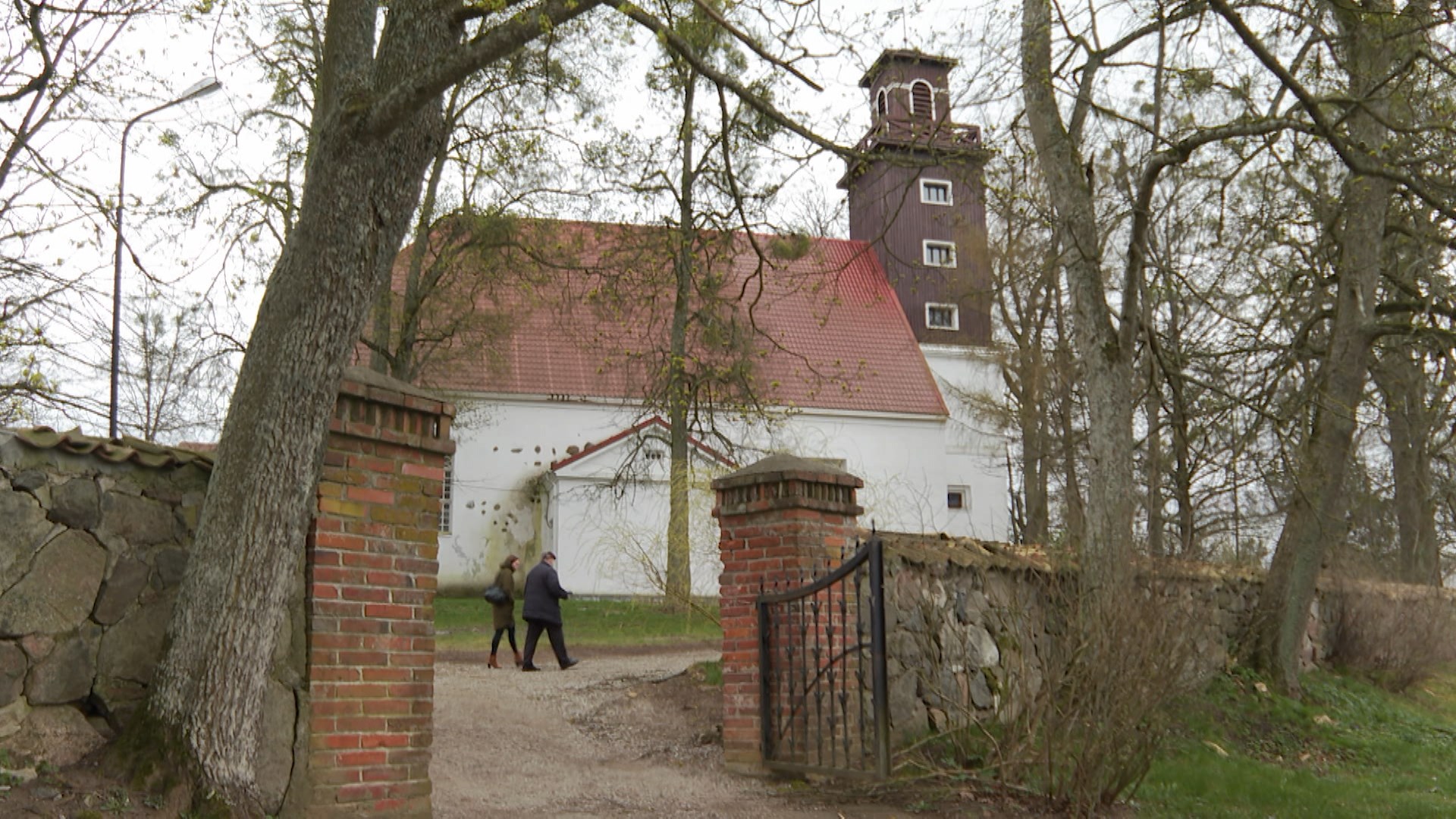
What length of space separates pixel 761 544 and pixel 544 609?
6.77 meters

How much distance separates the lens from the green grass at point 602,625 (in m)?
19.0

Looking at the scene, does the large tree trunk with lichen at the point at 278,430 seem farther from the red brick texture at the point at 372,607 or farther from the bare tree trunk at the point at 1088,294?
the bare tree trunk at the point at 1088,294

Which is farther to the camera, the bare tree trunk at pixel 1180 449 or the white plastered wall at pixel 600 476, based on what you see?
the white plastered wall at pixel 600 476

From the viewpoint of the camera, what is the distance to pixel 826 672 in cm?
805

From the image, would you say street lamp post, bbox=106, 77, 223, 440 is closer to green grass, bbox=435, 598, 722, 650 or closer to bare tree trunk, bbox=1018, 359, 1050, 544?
green grass, bbox=435, 598, 722, 650

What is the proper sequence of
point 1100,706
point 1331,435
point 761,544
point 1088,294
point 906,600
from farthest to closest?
1. point 1331,435
2. point 1088,294
3. point 906,600
4. point 761,544
5. point 1100,706

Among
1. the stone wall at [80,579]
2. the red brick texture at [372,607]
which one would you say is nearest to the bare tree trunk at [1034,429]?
the red brick texture at [372,607]

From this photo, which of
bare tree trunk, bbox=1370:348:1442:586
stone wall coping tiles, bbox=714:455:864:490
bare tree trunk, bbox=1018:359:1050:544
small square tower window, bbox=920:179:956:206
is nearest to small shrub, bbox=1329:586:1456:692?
bare tree trunk, bbox=1370:348:1442:586

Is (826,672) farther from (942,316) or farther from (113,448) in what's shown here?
(942,316)

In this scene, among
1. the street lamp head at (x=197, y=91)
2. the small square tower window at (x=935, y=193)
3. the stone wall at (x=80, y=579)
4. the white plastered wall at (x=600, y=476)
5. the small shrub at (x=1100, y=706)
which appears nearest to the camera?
the stone wall at (x=80, y=579)

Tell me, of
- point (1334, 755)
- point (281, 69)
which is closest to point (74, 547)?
point (1334, 755)

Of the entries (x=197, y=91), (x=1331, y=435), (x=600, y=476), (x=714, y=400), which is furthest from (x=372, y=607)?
(x=600, y=476)

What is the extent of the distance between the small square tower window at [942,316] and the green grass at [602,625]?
1420 cm

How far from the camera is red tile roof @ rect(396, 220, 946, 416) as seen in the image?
1928 centimetres
